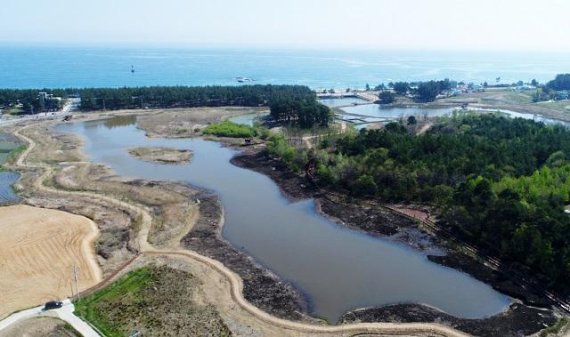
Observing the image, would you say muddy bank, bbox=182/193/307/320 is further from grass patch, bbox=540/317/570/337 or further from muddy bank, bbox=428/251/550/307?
grass patch, bbox=540/317/570/337

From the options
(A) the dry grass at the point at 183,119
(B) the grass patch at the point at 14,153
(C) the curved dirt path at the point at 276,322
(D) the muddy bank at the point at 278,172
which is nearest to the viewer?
(C) the curved dirt path at the point at 276,322

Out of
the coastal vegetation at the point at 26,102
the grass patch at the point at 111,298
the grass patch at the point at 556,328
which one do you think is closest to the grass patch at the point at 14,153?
the coastal vegetation at the point at 26,102

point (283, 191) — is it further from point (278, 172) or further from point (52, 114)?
point (52, 114)

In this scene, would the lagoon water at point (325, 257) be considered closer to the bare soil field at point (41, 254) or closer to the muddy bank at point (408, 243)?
the muddy bank at point (408, 243)

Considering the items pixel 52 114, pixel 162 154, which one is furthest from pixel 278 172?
pixel 52 114

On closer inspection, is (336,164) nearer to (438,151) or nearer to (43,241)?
(438,151)

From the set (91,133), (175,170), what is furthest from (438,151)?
(91,133)

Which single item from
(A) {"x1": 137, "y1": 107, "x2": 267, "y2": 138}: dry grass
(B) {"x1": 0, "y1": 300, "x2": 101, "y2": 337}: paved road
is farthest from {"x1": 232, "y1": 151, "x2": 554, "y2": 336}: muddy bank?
(A) {"x1": 137, "y1": 107, "x2": 267, "y2": 138}: dry grass
